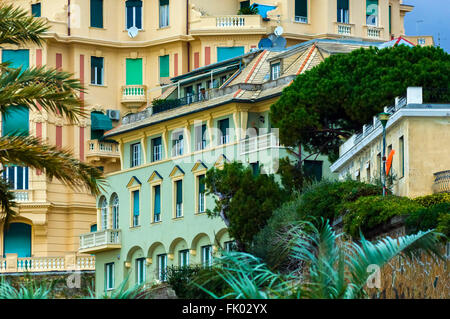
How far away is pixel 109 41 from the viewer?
95250mm

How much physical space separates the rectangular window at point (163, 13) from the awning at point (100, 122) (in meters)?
6.70

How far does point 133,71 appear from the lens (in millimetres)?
96375

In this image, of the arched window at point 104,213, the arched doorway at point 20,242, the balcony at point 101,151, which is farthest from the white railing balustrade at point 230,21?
the arched doorway at point 20,242

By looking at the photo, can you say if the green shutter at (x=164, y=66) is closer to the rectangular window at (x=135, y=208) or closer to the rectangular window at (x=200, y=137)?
the rectangular window at (x=135, y=208)

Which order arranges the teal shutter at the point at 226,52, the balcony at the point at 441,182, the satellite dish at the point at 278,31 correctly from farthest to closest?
1. the teal shutter at the point at 226,52
2. the satellite dish at the point at 278,31
3. the balcony at the point at 441,182

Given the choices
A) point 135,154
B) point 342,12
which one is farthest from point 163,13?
point 135,154

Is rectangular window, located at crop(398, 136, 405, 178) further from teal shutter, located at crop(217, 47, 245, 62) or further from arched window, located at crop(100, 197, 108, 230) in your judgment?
teal shutter, located at crop(217, 47, 245, 62)

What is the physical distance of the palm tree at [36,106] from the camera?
117 feet

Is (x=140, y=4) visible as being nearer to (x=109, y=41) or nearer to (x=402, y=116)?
(x=109, y=41)

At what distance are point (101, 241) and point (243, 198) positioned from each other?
62.4 feet

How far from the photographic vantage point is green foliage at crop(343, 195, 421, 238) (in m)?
47.1

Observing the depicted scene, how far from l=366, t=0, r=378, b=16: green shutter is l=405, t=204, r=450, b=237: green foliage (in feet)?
167

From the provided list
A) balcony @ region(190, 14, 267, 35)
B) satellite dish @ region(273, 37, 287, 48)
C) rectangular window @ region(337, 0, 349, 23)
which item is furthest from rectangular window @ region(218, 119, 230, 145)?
rectangular window @ region(337, 0, 349, 23)
